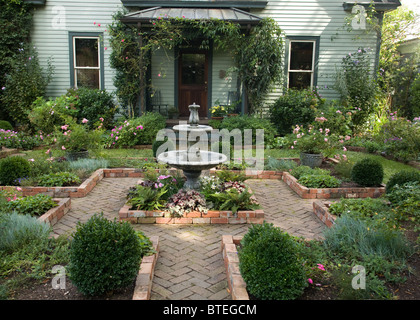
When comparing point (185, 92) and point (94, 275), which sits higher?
point (185, 92)

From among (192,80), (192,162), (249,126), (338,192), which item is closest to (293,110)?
(249,126)

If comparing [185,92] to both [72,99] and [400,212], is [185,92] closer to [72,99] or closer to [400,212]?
[72,99]

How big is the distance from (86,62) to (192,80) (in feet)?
12.2

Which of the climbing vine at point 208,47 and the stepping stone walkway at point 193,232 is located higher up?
the climbing vine at point 208,47

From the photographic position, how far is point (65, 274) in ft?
11.0

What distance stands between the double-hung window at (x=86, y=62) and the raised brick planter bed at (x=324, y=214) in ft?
31.1

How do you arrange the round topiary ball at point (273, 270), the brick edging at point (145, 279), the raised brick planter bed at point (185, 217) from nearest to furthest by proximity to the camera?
1. the round topiary ball at point (273, 270)
2. the brick edging at point (145, 279)
3. the raised brick planter bed at point (185, 217)

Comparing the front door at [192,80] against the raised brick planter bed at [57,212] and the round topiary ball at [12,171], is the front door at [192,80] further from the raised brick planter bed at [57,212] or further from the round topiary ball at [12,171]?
the raised brick planter bed at [57,212]

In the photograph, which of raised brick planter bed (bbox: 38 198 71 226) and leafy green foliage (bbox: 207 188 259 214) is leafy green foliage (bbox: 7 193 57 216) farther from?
leafy green foliage (bbox: 207 188 259 214)

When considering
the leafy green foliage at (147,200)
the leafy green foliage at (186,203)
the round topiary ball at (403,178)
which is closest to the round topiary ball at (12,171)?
the leafy green foliage at (147,200)

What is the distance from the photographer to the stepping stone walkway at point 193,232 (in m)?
3.48

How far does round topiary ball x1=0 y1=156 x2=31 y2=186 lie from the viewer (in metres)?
6.28
